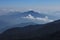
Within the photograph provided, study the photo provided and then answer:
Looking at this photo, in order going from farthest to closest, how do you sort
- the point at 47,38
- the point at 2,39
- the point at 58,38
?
the point at 2,39 → the point at 47,38 → the point at 58,38

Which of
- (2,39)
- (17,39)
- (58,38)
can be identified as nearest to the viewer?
(58,38)

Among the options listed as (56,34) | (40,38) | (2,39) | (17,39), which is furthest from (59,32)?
(2,39)

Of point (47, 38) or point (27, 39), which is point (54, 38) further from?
point (27, 39)

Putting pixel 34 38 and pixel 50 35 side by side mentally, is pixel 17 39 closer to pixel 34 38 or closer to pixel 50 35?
pixel 34 38

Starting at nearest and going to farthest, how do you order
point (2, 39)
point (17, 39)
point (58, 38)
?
1. point (58, 38)
2. point (17, 39)
3. point (2, 39)

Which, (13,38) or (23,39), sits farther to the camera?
(13,38)

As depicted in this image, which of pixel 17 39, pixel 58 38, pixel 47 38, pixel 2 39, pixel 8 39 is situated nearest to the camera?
pixel 58 38

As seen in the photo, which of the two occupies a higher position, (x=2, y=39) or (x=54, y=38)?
(x=2, y=39)

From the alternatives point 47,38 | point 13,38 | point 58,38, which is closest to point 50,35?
point 47,38

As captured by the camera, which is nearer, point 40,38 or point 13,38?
point 40,38
